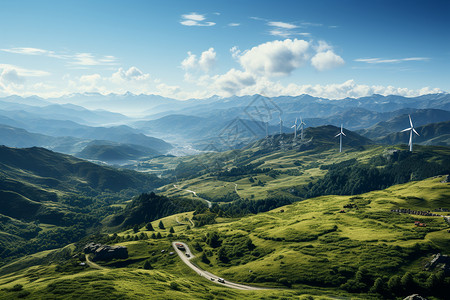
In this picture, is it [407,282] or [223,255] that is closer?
[407,282]

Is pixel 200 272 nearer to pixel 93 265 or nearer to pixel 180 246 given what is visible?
pixel 180 246

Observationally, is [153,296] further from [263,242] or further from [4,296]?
[263,242]

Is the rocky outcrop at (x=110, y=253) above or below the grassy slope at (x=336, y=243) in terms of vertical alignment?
below

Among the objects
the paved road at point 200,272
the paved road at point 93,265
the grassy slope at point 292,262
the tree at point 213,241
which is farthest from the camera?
the tree at point 213,241

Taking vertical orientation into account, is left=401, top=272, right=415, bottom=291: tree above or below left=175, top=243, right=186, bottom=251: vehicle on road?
above

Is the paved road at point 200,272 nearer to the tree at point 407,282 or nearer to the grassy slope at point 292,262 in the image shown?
the grassy slope at point 292,262

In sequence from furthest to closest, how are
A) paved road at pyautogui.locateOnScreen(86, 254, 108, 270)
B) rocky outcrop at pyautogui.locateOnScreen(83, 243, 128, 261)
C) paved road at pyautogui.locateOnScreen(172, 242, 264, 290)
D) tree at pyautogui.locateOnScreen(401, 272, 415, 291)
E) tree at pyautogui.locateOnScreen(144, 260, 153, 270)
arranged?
rocky outcrop at pyautogui.locateOnScreen(83, 243, 128, 261) → paved road at pyautogui.locateOnScreen(86, 254, 108, 270) → tree at pyautogui.locateOnScreen(144, 260, 153, 270) → paved road at pyautogui.locateOnScreen(172, 242, 264, 290) → tree at pyautogui.locateOnScreen(401, 272, 415, 291)

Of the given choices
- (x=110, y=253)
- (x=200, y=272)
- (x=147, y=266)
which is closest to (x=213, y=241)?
(x=200, y=272)

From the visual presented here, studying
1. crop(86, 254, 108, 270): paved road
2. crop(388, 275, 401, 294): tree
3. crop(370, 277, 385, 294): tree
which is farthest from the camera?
crop(86, 254, 108, 270): paved road

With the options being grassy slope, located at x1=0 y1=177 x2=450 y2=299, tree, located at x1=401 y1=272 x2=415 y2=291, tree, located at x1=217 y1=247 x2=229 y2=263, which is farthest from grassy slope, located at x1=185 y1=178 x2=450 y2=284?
tree, located at x1=401 y1=272 x2=415 y2=291

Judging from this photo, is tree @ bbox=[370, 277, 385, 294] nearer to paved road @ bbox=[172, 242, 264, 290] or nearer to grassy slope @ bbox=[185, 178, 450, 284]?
grassy slope @ bbox=[185, 178, 450, 284]

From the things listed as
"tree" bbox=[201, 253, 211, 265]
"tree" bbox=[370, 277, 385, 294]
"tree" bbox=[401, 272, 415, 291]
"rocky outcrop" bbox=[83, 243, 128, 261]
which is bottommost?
"rocky outcrop" bbox=[83, 243, 128, 261]

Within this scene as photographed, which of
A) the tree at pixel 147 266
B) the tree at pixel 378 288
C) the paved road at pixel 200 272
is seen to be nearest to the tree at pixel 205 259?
the paved road at pixel 200 272
